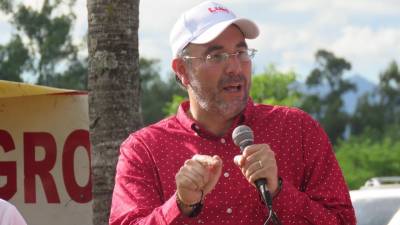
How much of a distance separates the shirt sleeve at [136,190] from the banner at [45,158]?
7.06 feet

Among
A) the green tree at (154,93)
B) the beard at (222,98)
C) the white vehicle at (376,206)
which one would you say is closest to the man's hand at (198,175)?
the beard at (222,98)

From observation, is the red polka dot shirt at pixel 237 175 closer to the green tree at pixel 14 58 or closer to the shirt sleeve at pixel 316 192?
the shirt sleeve at pixel 316 192

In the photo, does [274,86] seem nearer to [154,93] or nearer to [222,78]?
[154,93]

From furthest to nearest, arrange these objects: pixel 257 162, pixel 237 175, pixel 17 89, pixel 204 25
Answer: pixel 17 89 < pixel 204 25 < pixel 237 175 < pixel 257 162

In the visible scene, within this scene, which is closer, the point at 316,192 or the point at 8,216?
the point at 316,192

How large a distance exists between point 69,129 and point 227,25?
8.16 feet

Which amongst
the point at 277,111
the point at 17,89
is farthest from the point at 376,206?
the point at 277,111

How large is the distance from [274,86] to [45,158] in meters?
54.2

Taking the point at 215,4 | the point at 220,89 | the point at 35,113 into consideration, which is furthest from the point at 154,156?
the point at 35,113

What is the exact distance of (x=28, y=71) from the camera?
57.6 meters

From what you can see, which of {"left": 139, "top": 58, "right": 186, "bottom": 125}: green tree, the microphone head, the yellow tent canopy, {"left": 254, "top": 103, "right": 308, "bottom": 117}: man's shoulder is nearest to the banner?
the yellow tent canopy

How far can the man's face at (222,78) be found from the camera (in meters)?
4.06

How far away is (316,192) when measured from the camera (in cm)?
401

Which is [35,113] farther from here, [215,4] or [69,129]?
[215,4]
